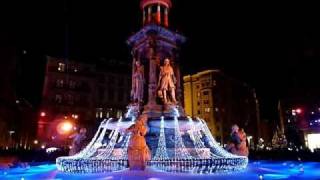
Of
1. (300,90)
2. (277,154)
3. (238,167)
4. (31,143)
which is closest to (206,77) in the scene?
(300,90)

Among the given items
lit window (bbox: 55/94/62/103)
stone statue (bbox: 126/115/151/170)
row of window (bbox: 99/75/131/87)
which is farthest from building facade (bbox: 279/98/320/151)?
lit window (bbox: 55/94/62/103)

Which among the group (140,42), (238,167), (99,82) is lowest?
(238,167)

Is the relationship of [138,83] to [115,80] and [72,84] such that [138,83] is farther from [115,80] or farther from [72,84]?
[115,80]

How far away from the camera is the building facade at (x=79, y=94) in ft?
212

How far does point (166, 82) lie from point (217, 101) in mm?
79266

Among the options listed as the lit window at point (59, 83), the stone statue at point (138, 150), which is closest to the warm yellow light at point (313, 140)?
the lit window at point (59, 83)

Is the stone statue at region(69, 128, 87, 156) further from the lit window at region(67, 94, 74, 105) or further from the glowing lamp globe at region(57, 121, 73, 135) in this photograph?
the lit window at region(67, 94, 74, 105)

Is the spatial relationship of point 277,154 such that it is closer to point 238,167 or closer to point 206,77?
point 238,167

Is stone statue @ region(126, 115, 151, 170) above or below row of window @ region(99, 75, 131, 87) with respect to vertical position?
below

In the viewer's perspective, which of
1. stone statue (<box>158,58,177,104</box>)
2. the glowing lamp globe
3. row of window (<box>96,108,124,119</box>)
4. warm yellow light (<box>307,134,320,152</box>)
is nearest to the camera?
stone statue (<box>158,58,177,104</box>)

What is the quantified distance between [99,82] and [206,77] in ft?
128

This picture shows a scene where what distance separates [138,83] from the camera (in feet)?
73.7

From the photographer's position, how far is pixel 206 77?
100562mm

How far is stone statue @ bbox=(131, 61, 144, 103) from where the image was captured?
73.5 ft
